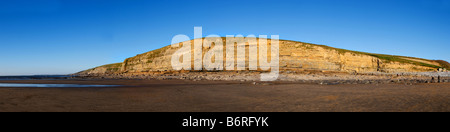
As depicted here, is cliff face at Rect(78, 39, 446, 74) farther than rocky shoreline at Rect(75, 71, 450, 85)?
Yes

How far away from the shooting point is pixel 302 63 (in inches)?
1631

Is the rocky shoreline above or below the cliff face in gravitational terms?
below

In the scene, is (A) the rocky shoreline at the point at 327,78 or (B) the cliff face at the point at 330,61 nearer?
(A) the rocky shoreline at the point at 327,78

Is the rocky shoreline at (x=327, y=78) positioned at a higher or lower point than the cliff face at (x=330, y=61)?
lower

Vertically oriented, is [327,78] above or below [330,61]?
below

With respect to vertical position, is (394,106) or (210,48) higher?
(210,48)

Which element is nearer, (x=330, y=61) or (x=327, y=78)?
(x=327, y=78)
